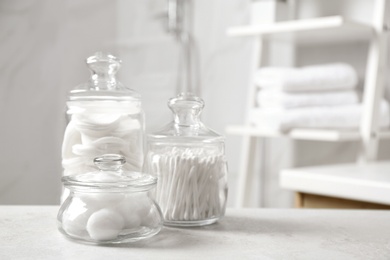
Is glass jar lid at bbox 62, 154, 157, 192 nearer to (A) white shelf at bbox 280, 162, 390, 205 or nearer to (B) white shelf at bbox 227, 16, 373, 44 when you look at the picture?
(A) white shelf at bbox 280, 162, 390, 205

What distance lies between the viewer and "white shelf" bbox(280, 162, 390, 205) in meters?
1.12

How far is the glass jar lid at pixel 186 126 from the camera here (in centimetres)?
64

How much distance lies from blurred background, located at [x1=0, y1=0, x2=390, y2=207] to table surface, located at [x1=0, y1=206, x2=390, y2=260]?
1192 mm

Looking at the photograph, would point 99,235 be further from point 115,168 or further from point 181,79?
point 181,79

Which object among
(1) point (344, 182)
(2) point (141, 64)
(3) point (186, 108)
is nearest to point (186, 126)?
(3) point (186, 108)

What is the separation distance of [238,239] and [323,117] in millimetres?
1094

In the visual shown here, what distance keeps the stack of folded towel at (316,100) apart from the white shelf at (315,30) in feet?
0.37

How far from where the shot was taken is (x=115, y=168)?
568 millimetres

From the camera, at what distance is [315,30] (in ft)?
5.41

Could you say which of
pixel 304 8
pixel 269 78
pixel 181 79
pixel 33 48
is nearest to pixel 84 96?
pixel 269 78

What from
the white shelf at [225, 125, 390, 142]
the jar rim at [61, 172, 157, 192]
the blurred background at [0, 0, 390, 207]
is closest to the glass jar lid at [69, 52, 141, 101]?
the jar rim at [61, 172, 157, 192]

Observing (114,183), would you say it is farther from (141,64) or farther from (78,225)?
(141,64)

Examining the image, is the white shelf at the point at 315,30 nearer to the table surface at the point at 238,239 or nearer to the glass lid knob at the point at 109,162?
the table surface at the point at 238,239

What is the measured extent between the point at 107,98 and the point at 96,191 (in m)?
0.13
